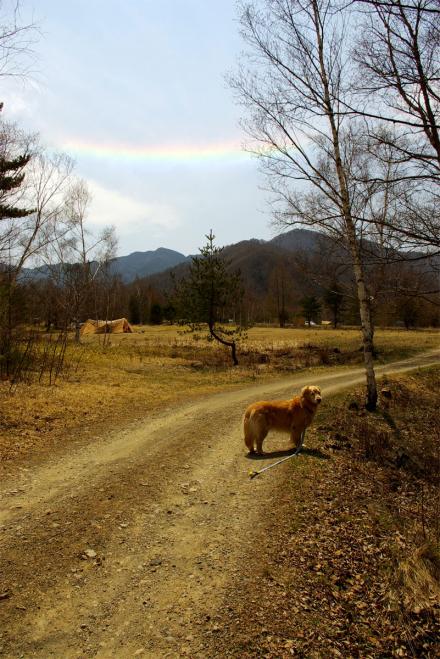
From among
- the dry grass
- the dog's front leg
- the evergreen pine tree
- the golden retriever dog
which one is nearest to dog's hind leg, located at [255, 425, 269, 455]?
the golden retriever dog

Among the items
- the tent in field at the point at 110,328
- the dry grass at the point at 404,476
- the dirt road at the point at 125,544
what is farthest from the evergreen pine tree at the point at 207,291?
the tent in field at the point at 110,328

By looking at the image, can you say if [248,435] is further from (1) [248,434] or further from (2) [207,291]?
(2) [207,291]

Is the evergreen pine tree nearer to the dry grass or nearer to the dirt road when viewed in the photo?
the dry grass

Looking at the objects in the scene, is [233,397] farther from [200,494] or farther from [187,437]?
[200,494]

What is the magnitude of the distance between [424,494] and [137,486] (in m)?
4.84

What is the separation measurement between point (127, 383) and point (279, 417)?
970 centimetres

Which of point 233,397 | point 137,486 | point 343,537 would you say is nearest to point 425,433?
point 233,397

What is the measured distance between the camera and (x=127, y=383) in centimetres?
1633

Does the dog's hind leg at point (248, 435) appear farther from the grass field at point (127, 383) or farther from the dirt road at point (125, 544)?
the grass field at point (127, 383)

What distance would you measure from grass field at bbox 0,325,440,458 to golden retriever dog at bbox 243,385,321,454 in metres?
4.19

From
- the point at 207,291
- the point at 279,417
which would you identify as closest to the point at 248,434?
the point at 279,417

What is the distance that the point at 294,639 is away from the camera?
357 centimetres

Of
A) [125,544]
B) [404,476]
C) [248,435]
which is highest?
[248,435]

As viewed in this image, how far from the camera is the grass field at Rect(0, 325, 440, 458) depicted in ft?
32.9
